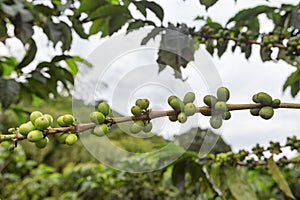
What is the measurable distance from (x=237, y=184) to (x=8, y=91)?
0.63 m

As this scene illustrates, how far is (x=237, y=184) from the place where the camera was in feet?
2.91

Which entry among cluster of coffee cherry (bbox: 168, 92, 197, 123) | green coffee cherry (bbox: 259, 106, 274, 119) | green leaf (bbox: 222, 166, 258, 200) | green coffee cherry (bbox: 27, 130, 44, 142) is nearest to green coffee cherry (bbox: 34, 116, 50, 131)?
green coffee cherry (bbox: 27, 130, 44, 142)

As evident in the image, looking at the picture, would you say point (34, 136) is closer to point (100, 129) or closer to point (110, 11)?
point (100, 129)

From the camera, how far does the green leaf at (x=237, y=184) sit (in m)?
0.86

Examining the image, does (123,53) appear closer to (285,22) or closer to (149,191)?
(285,22)

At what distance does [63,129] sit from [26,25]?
384 mm

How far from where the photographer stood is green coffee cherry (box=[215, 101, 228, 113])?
438mm

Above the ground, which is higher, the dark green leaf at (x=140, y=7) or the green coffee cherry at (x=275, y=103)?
the dark green leaf at (x=140, y=7)

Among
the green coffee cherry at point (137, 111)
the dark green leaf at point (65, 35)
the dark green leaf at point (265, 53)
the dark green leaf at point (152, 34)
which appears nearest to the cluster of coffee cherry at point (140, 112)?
the green coffee cherry at point (137, 111)

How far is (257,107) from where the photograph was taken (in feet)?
1.48

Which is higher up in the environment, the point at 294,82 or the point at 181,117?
the point at 294,82

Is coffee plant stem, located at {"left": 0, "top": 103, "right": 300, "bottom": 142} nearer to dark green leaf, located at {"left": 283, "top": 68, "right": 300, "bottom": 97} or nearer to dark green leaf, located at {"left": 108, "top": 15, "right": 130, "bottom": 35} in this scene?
dark green leaf, located at {"left": 108, "top": 15, "right": 130, "bottom": 35}

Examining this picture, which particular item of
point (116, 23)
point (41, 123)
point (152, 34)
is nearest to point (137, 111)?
point (41, 123)

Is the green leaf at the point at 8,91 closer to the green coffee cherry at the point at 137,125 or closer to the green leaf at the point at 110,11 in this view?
the green leaf at the point at 110,11
